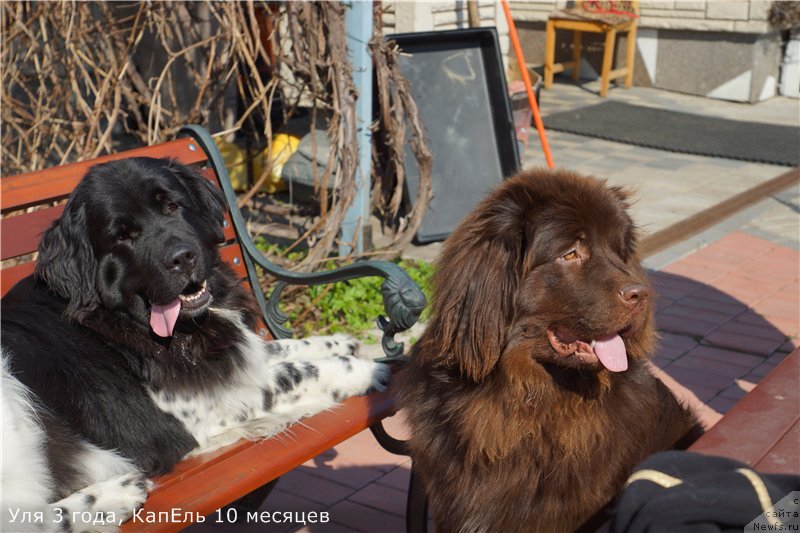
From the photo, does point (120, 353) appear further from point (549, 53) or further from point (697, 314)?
point (549, 53)

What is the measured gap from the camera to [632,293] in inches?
97.6

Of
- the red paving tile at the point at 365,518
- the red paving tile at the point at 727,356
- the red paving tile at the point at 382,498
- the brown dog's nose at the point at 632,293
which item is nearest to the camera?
the brown dog's nose at the point at 632,293

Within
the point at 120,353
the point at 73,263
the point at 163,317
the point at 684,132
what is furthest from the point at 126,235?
the point at 684,132

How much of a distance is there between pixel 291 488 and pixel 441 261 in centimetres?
173

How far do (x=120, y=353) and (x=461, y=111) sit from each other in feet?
16.1

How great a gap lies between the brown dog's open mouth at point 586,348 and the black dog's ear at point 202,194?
4.43 feet

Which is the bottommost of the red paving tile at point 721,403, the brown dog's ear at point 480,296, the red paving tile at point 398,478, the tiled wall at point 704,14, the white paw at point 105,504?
the red paving tile at point 721,403

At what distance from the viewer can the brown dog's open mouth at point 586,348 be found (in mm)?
2547

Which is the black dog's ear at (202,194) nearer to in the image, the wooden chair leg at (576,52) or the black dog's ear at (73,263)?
the black dog's ear at (73,263)

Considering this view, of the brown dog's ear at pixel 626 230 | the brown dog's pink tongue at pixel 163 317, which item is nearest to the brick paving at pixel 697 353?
the brown dog's pink tongue at pixel 163 317

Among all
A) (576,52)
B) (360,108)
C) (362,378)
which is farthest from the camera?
(576,52)

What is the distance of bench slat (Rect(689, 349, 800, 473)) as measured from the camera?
2.23 m

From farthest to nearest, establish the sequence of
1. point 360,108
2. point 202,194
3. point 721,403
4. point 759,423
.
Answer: point 360,108, point 721,403, point 202,194, point 759,423

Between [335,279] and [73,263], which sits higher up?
[73,263]
